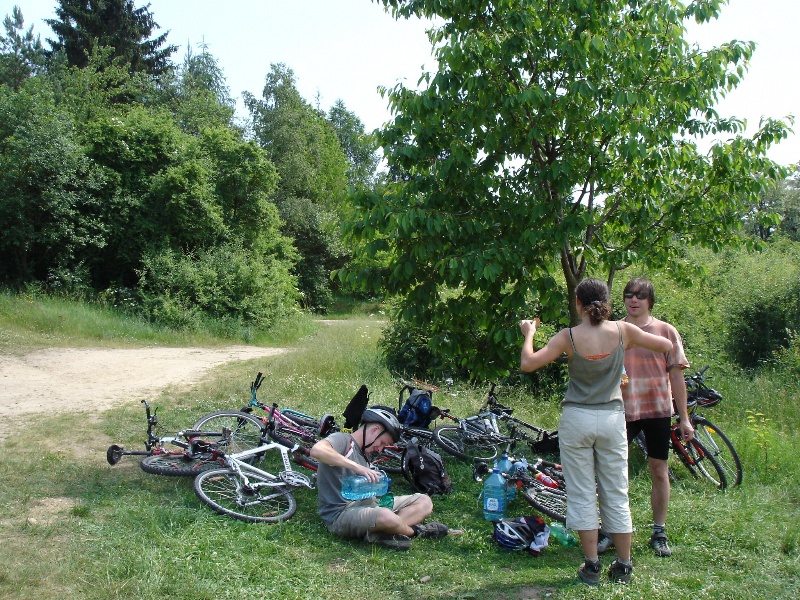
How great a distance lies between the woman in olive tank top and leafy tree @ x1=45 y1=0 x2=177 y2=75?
3195cm

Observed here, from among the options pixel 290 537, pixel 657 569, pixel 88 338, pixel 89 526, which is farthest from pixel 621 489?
pixel 88 338

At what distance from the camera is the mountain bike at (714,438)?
6.42 metres

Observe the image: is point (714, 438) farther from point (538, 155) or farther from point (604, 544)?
point (538, 155)

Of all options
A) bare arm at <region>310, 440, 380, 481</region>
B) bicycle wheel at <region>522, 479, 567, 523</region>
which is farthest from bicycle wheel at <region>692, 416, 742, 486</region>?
bare arm at <region>310, 440, 380, 481</region>

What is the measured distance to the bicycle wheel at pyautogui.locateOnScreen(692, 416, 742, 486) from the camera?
640 cm

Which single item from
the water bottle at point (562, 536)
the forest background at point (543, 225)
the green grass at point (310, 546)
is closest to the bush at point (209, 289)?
the forest background at point (543, 225)

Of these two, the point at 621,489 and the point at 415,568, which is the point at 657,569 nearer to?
the point at 621,489

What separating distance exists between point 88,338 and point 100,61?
50.5 feet

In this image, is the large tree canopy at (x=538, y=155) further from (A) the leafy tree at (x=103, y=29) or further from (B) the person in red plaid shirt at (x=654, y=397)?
(A) the leafy tree at (x=103, y=29)

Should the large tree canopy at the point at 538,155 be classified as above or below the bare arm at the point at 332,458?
above

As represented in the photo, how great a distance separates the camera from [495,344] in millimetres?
6766

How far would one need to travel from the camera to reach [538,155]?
6680mm

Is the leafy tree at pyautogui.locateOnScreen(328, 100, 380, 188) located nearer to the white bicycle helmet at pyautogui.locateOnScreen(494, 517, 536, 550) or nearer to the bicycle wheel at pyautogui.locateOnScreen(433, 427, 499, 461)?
the bicycle wheel at pyautogui.locateOnScreen(433, 427, 499, 461)

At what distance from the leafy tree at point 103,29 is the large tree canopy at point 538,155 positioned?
29188mm
